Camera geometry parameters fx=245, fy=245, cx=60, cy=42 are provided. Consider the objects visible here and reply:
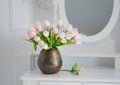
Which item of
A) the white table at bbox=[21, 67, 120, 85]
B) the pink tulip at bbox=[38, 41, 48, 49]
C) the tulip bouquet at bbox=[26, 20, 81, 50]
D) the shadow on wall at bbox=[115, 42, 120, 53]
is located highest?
the tulip bouquet at bbox=[26, 20, 81, 50]

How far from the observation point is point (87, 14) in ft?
6.81

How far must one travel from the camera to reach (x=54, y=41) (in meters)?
1.74

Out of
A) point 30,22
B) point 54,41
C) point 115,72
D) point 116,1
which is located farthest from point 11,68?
point 116,1

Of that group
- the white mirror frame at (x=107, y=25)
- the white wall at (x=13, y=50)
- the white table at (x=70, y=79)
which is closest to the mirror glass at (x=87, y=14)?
the white mirror frame at (x=107, y=25)

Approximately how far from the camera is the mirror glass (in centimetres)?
205

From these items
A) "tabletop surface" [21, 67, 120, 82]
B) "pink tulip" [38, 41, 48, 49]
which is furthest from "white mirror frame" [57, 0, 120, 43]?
→ "pink tulip" [38, 41, 48, 49]

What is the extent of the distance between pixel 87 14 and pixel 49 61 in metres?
0.59

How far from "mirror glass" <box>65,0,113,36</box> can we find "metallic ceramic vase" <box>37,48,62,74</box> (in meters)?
0.42

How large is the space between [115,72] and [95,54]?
23 centimetres

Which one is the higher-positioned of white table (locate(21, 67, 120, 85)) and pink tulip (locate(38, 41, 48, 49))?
pink tulip (locate(38, 41, 48, 49))

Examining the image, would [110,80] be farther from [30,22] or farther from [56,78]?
[30,22]

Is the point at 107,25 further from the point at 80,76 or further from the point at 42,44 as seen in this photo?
the point at 42,44

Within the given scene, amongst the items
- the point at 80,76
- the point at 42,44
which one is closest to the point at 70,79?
the point at 80,76

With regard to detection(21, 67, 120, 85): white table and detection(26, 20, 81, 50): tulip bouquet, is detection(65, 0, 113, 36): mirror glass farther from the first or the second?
detection(21, 67, 120, 85): white table
